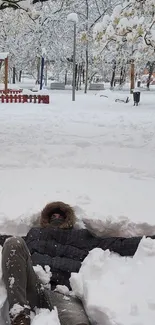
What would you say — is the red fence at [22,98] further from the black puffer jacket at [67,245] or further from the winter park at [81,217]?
A: the black puffer jacket at [67,245]

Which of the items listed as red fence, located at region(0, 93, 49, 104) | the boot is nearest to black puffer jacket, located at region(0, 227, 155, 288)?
the boot

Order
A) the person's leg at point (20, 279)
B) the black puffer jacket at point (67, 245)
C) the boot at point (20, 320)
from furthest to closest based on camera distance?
1. the black puffer jacket at point (67, 245)
2. the person's leg at point (20, 279)
3. the boot at point (20, 320)

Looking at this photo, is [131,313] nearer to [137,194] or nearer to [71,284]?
[71,284]

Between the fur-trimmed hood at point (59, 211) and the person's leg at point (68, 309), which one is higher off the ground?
the fur-trimmed hood at point (59, 211)

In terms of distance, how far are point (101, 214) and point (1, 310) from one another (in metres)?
2.16

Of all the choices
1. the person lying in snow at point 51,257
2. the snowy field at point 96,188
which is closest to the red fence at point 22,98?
the snowy field at point 96,188

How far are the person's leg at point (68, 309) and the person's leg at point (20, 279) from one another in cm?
12

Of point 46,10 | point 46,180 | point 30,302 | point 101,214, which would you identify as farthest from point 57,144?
point 46,10

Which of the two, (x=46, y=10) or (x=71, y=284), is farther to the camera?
(x=46, y=10)

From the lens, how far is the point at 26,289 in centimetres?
338

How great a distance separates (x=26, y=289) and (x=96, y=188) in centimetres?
338

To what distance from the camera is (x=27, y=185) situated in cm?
671

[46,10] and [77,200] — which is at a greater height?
[46,10]

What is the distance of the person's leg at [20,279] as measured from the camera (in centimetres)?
322
